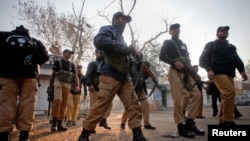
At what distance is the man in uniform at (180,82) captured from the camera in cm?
399

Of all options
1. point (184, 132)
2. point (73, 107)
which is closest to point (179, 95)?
point (184, 132)

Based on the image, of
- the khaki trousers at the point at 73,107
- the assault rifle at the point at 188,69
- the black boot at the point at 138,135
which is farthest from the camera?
the khaki trousers at the point at 73,107

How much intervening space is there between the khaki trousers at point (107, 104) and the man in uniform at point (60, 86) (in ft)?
8.11

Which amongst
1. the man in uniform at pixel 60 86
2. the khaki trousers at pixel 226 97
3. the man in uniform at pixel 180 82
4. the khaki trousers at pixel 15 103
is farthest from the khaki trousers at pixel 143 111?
the khaki trousers at pixel 15 103

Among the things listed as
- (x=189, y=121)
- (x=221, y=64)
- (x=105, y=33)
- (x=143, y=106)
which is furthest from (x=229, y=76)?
(x=105, y=33)

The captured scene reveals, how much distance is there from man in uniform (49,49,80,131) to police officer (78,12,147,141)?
8.06 feet

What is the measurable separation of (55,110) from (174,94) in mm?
3044

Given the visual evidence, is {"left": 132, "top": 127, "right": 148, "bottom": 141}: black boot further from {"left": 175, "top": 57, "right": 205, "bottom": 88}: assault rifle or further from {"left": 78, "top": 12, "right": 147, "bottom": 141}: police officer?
{"left": 175, "top": 57, "right": 205, "bottom": 88}: assault rifle

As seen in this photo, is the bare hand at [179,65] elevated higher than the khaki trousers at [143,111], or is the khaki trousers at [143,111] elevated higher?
the bare hand at [179,65]

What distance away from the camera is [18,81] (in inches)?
132

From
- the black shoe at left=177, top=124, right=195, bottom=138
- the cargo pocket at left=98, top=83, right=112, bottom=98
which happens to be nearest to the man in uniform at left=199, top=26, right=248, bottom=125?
the black shoe at left=177, top=124, right=195, bottom=138

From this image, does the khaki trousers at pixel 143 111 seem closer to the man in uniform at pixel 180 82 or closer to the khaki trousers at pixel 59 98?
the man in uniform at pixel 180 82

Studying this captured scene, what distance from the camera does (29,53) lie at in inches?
136

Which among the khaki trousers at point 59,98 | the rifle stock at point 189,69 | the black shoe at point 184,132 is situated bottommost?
the black shoe at point 184,132
